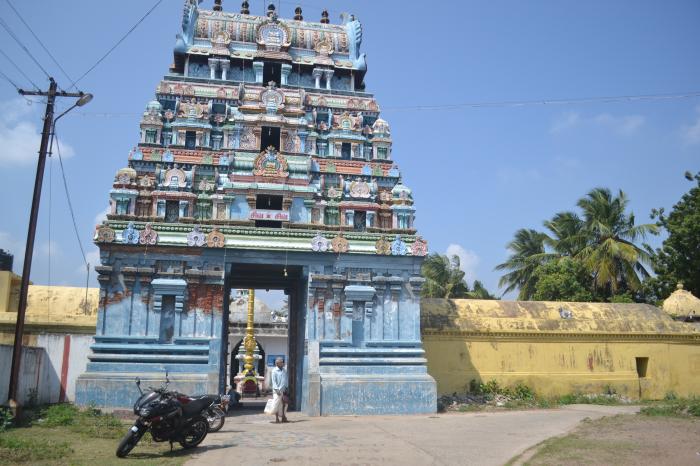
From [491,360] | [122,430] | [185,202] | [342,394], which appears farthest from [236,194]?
[491,360]

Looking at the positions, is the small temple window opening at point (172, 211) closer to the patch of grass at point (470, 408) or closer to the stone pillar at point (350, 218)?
the stone pillar at point (350, 218)

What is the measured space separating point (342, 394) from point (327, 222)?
5988 mm

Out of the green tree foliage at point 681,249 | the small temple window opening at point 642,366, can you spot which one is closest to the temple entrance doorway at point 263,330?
the small temple window opening at point 642,366

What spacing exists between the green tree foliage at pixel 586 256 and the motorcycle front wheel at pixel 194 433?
22.3 metres

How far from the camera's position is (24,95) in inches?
603

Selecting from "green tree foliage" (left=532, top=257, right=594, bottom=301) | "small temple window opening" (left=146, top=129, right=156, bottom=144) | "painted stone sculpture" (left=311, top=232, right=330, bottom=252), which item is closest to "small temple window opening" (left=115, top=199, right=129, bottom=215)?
"small temple window opening" (left=146, top=129, right=156, bottom=144)

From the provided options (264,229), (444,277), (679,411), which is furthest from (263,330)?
(679,411)

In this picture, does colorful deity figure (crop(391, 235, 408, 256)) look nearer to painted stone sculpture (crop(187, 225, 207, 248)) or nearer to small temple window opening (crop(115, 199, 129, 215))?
painted stone sculpture (crop(187, 225, 207, 248))

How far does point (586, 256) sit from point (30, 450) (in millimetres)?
29414

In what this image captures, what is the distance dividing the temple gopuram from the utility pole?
2.22 m

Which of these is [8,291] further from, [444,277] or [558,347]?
[444,277]

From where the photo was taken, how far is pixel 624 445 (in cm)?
1033

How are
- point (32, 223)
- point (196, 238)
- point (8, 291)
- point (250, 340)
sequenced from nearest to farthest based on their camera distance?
point (32, 223), point (196, 238), point (8, 291), point (250, 340)

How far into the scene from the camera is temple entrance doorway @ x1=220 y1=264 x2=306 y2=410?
1978 cm
